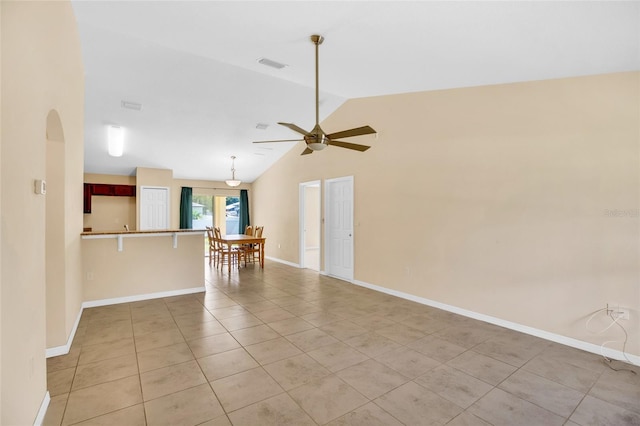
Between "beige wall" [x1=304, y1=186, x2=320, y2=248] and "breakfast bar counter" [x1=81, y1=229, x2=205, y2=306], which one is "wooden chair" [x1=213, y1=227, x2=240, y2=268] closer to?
"breakfast bar counter" [x1=81, y1=229, x2=205, y2=306]

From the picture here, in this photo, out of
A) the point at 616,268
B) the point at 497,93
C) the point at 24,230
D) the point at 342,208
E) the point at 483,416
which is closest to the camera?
the point at 24,230

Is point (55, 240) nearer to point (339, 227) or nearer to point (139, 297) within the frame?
point (139, 297)

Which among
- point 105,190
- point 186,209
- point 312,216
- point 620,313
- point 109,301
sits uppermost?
point 105,190

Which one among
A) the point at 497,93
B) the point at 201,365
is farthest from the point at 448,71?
the point at 201,365

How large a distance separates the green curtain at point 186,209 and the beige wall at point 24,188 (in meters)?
6.96

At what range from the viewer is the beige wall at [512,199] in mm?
2951

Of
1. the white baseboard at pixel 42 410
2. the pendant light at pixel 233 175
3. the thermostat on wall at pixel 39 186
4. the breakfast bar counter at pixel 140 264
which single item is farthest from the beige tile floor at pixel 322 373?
the pendant light at pixel 233 175

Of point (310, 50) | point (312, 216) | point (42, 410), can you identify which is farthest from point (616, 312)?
point (312, 216)

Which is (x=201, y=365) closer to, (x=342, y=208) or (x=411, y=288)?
(x=411, y=288)

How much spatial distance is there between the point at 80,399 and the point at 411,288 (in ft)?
13.3

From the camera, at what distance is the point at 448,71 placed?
3447mm

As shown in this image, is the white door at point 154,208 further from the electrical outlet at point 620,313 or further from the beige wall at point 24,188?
the electrical outlet at point 620,313

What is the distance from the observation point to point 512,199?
11.8 feet

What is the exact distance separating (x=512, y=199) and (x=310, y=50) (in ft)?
9.48
